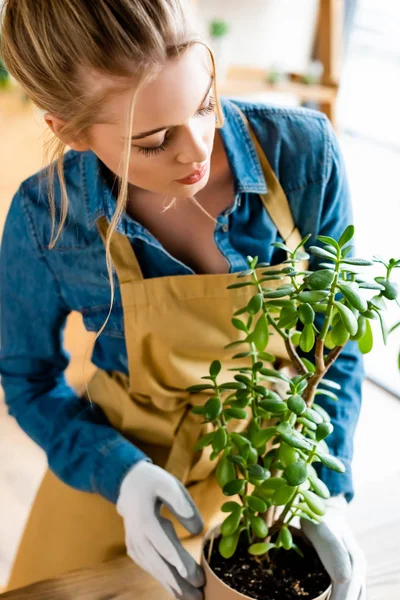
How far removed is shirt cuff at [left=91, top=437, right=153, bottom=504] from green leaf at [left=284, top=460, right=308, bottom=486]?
1.30 feet

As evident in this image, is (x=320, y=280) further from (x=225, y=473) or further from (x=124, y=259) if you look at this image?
(x=124, y=259)

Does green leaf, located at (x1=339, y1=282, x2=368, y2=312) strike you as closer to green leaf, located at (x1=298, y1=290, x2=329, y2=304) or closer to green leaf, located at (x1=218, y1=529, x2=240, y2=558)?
green leaf, located at (x1=298, y1=290, x2=329, y2=304)

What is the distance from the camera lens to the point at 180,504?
0.97 meters

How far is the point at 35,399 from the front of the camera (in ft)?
3.89

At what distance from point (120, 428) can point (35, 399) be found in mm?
156

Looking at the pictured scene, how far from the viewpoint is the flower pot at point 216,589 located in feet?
2.53

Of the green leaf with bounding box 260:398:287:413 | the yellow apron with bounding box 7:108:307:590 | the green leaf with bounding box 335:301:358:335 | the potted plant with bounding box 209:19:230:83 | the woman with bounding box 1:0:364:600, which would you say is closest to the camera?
the green leaf with bounding box 335:301:358:335

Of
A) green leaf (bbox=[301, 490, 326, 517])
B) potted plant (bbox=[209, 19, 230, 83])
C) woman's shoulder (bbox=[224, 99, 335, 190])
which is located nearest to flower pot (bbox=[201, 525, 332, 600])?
green leaf (bbox=[301, 490, 326, 517])

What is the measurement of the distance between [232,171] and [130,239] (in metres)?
0.19

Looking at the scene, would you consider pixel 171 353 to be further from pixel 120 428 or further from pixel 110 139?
pixel 110 139

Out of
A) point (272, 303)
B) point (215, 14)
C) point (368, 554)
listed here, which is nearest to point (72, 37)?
point (272, 303)

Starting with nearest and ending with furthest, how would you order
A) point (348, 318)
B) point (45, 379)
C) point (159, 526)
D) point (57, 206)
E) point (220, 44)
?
1. point (348, 318)
2. point (159, 526)
3. point (57, 206)
4. point (45, 379)
5. point (220, 44)

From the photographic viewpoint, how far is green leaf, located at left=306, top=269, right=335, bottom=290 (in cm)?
63

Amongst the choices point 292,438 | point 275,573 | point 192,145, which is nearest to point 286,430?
point 292,438
